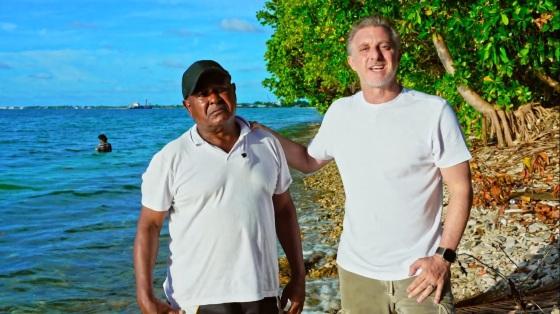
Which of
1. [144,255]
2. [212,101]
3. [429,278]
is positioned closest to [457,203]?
[429,278]

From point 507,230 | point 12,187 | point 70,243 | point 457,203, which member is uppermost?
point 457,203

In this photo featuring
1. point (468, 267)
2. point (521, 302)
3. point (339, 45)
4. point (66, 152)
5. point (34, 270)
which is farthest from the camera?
point (66, 152)

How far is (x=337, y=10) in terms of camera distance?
1165 centimetres

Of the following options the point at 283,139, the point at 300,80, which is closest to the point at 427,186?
the point at 283,139

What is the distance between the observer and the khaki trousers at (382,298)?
325cm

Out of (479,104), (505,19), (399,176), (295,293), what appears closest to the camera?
(399,176)

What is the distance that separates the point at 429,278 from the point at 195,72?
1478mm

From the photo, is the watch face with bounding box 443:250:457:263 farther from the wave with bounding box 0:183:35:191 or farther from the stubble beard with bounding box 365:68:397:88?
the wave with bounding box 0:183:35:191

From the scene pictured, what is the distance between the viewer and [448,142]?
10.4ft

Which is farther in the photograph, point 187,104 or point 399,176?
point 399,176

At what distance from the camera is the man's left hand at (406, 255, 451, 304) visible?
3170mm

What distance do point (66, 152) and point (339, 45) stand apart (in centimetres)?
3956

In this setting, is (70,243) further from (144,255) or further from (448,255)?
(448,255)

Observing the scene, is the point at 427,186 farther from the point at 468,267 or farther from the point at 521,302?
the point at 468,267
